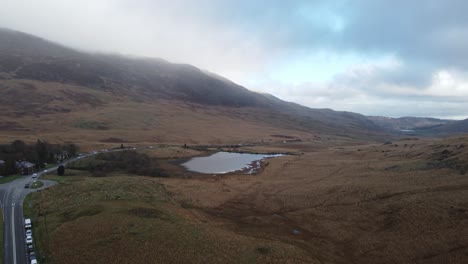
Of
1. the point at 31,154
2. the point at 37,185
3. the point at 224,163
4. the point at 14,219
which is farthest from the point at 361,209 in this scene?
the point at 31,154

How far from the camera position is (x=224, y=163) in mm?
121188

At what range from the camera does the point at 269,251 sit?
1462 inches

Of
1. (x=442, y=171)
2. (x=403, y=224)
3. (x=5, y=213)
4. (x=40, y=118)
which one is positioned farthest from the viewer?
(x=40, y=118)

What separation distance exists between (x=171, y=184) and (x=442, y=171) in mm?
51297

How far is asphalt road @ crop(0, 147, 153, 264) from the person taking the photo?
39141 millimetres

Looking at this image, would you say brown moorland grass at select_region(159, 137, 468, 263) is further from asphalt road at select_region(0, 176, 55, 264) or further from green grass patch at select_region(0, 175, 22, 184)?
green grass patch at select_region(0, 175, 22, 184)

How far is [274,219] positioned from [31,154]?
7740 cm

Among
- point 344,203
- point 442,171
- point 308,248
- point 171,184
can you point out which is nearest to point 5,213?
point 171,184

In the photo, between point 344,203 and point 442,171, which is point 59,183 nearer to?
point 344,203

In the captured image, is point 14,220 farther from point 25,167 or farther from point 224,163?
point 224,163

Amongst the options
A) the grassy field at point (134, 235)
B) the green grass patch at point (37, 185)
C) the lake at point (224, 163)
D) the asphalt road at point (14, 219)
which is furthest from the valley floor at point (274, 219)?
the lake at point (224, 163)

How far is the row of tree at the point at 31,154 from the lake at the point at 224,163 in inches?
1476

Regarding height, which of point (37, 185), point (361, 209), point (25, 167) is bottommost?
point (37, 185)

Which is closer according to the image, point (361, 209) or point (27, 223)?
point (27, 223)
